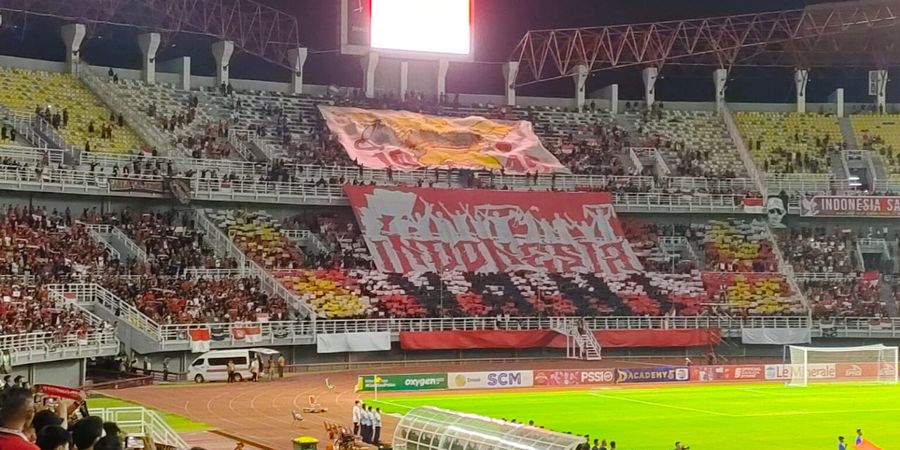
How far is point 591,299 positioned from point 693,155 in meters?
17.8

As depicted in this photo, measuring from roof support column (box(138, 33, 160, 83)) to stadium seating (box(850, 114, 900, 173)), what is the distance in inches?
1875

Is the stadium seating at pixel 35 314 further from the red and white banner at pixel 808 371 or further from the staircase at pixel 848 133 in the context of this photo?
the staircase at pixel 848 133

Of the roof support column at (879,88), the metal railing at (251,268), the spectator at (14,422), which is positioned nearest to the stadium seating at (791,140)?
the roof support column at (879,88)

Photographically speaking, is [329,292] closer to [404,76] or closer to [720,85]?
[404,76]

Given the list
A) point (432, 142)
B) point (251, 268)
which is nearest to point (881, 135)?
point (432, 142)

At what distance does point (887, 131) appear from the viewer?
81.1 m

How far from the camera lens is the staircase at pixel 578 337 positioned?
62500 mm

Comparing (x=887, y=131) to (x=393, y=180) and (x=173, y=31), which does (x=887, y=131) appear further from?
(x=173, y=31)

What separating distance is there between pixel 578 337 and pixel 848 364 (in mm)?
13806

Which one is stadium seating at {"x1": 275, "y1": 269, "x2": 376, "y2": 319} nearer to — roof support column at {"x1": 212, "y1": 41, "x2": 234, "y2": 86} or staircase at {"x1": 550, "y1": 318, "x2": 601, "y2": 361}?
staircase at {"x1": 550, "y1": 318, "x2": 601, "y2": 361}

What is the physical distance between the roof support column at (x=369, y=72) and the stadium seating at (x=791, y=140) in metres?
26.2

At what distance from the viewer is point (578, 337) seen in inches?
2454

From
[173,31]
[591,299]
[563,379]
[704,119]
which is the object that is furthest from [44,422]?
[704,119]

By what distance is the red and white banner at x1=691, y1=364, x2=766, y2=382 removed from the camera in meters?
57.0
